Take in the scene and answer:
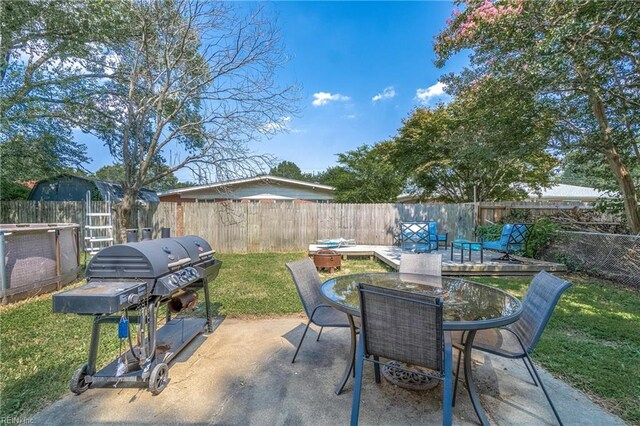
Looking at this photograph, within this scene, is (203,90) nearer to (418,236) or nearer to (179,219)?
(179,219)

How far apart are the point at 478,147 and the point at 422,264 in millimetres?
6049

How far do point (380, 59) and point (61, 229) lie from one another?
8938 millimetres

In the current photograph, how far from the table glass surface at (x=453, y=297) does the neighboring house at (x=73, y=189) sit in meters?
10.5

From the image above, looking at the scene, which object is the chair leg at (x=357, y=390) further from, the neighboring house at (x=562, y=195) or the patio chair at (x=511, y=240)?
the neighboring house at (x=562, y=195)

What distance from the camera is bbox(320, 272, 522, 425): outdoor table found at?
70.3 inches

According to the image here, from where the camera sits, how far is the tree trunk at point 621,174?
19.9 ft

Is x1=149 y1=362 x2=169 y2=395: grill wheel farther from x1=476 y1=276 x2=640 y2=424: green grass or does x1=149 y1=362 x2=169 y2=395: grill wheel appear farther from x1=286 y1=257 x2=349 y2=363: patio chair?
x1=476 y1=276 x2=640 y2=424: green grass

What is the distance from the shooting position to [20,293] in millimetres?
4285

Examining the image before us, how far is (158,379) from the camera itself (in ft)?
7.13

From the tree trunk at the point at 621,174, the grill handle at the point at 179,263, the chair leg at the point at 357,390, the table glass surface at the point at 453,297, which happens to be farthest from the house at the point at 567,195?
the grill handle at the point at 179,263

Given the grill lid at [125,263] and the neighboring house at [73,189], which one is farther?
the neighboring house at [73,189]

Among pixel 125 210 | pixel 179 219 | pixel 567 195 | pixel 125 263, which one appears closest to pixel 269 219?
pixel 179 219

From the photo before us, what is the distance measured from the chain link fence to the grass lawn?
45cm

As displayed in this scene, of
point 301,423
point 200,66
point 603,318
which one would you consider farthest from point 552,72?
point 200,66
